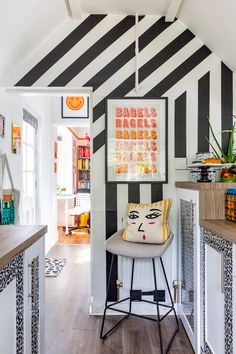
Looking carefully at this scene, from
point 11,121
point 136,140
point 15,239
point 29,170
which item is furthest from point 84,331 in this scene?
point 29,170

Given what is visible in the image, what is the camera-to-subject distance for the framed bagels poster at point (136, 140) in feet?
8.69

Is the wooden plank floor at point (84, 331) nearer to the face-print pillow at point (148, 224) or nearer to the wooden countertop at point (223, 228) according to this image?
the face-print pillow at point (148, 224)

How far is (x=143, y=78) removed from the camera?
267 centimetres

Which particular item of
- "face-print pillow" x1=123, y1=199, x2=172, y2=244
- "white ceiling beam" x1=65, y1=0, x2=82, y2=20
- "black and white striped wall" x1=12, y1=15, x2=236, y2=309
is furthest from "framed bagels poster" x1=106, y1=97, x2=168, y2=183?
"white ceiling beam" x1=65, y1=0, x2=82, y2=20

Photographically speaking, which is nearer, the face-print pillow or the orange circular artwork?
the face-print pillow

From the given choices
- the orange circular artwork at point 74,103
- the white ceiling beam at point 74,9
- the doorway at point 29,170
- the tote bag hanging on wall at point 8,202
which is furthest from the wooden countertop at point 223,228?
the orange circular artwork at point 74,103

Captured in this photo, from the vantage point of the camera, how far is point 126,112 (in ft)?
8.72

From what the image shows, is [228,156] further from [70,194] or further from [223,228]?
[70,194]

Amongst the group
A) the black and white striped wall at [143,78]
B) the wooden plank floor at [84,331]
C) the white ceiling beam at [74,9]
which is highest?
the white ceiling beam at [74,9]

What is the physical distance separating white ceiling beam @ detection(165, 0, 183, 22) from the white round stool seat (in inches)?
73.1

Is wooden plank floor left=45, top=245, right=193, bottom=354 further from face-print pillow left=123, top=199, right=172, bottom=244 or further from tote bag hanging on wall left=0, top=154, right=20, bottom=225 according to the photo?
tote bag hanging on wall left=0, top=154, right=20, bottom=225

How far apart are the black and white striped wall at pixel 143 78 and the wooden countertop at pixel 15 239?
46.1 inches

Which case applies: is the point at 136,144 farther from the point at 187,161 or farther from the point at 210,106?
the point at 210,106

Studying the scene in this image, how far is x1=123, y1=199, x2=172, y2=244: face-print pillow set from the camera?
2.20 metres
